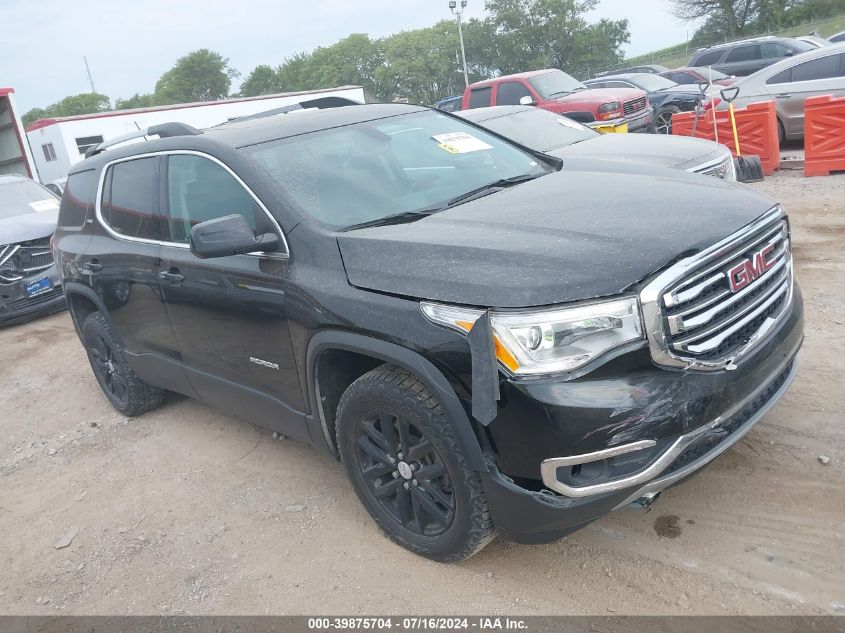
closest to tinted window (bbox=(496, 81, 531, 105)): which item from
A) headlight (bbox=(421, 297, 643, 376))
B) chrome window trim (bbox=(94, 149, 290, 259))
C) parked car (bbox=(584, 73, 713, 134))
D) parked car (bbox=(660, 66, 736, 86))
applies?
parked car (bbox=(584, 73, 713, 134))

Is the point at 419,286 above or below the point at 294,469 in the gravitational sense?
above

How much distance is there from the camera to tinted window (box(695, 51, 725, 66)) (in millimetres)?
19545

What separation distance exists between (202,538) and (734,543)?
2.49 m

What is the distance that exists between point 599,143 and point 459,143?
13.0ft

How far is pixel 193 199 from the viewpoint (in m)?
3.90

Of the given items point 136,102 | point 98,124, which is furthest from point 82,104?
point 98,124

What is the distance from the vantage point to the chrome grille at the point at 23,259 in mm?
8602

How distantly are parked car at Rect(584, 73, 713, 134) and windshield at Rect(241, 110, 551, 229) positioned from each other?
715 cm

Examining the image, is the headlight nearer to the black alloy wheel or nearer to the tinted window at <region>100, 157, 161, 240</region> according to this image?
the black alloy wheel

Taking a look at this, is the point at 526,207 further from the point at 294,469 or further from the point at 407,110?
the point at 294,469

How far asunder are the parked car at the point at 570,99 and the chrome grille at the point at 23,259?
715 cm

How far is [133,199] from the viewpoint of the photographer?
443 centimetres

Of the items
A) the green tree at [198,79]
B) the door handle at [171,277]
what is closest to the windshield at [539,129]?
the door handle at [171,277]

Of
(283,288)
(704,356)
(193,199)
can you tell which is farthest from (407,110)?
(704,356)
